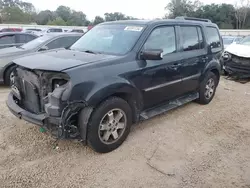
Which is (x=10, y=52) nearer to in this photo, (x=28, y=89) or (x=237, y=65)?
(x=28, y=89)

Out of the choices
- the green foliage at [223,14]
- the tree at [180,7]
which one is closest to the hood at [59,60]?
the green foliage at [223,14]

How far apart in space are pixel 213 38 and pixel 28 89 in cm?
427

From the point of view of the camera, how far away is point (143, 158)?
358 cm

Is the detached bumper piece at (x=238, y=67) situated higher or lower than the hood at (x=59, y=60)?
lower

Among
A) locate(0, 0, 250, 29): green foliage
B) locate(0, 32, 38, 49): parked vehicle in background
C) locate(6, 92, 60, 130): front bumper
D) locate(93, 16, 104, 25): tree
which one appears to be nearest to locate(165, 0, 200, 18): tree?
locate(0, 0, 250, 29): green foliage

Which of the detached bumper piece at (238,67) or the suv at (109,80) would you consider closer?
the suv at (109,80)

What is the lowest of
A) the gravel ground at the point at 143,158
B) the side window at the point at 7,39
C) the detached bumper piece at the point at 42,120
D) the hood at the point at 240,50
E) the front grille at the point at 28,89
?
the gravel ground at the point at 143,158

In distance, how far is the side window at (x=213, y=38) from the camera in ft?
18.9

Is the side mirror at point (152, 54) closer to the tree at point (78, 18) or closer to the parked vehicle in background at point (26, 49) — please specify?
the parked vehicle in background at point (26, 49)

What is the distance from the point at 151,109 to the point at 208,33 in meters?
2.53

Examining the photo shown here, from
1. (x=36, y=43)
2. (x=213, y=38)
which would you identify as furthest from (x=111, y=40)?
(x=36, y=43)

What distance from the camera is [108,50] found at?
4.11m

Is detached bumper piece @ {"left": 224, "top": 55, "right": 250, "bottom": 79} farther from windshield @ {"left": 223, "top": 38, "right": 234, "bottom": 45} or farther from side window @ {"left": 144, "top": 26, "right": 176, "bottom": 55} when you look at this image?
windshield @ {"left": 223, "top": 38, "right": 234, "bottom": 45}

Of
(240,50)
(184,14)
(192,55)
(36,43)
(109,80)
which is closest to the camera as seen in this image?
(109,80)
